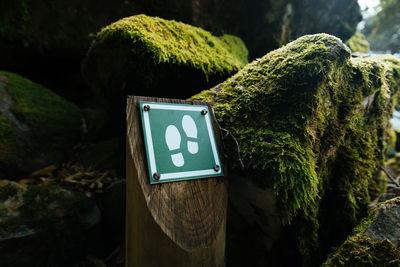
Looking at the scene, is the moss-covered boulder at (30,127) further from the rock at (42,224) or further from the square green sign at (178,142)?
the square green sign at (178,142)

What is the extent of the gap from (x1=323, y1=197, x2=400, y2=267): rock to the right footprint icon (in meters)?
1.22

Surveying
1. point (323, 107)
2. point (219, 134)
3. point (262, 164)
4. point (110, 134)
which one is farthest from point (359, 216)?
point (110, 134)

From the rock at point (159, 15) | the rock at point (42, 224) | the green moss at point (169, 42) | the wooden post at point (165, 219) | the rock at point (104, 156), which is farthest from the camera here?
the rock at point (159, 15)

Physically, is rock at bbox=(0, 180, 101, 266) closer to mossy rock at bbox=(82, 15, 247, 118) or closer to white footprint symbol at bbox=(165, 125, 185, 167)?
mossy rock at bbox=(82, 15, 247, 118)

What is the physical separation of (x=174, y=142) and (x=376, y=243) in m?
1.48

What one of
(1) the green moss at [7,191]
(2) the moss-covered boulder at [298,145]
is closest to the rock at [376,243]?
(2) the moss-covered boulder at [298,145]

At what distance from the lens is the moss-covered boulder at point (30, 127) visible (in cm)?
249

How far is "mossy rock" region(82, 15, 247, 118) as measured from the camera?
2129mm

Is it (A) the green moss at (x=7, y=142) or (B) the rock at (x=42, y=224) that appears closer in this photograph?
(B) the rock at (x=42, y=224)

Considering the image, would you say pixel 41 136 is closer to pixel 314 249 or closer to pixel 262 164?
pixel 262 164

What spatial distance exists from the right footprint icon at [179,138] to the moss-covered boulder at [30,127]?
87.5 inches

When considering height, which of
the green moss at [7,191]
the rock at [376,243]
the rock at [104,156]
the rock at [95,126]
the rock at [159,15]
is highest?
the rock at [159,15]

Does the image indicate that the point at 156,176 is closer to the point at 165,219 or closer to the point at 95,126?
the point at 165,219

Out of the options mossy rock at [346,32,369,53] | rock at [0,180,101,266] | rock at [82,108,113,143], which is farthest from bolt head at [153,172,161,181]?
mossy rock at [346,32,369,53]
